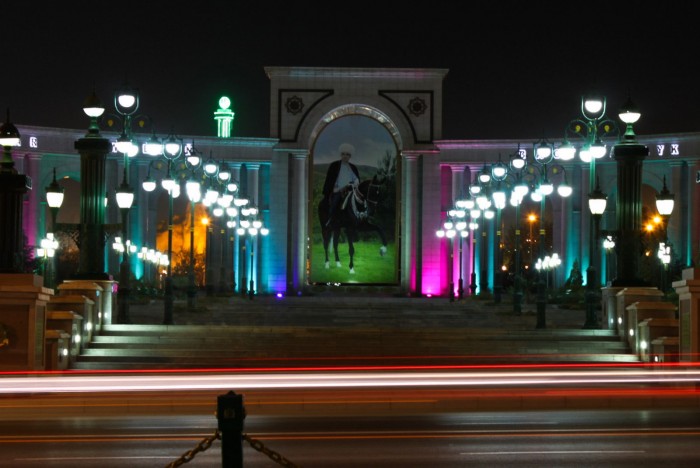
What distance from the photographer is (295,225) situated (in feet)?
299

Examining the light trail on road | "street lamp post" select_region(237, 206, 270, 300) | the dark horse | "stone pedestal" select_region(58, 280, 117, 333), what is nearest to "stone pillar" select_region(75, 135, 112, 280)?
"stone pedestal" select_region(58, 280, 117, 333)

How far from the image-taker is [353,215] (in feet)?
293

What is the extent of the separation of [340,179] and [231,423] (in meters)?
76.7

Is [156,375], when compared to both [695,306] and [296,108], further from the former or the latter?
[296,108]

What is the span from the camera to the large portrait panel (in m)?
89.3

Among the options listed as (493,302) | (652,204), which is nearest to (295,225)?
(493,302)

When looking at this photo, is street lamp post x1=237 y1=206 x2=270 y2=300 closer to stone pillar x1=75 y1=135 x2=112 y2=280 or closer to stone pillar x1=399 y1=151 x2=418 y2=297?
stone pillar x1=399 y1=151 x2=418 y2=297

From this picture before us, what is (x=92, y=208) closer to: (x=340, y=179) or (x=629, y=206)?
(x=629, y=206)

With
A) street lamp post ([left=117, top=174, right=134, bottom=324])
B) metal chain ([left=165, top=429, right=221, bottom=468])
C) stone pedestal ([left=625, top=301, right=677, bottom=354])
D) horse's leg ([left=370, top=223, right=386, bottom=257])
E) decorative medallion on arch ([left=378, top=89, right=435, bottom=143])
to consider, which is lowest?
metal chain ([left=165, top=429, right=221, bottom=468])

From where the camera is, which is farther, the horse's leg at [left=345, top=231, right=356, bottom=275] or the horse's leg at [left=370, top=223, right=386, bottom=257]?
the horse's leg at [left=370, top=223, right=386, bottom=257]

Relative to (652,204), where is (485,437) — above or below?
below

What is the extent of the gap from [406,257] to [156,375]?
5769cm

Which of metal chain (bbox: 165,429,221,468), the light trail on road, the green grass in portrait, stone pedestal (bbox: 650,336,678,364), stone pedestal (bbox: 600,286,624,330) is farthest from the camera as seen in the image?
the green grass in portrait

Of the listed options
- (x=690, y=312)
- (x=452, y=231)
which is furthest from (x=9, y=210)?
(x=452, y=231)
